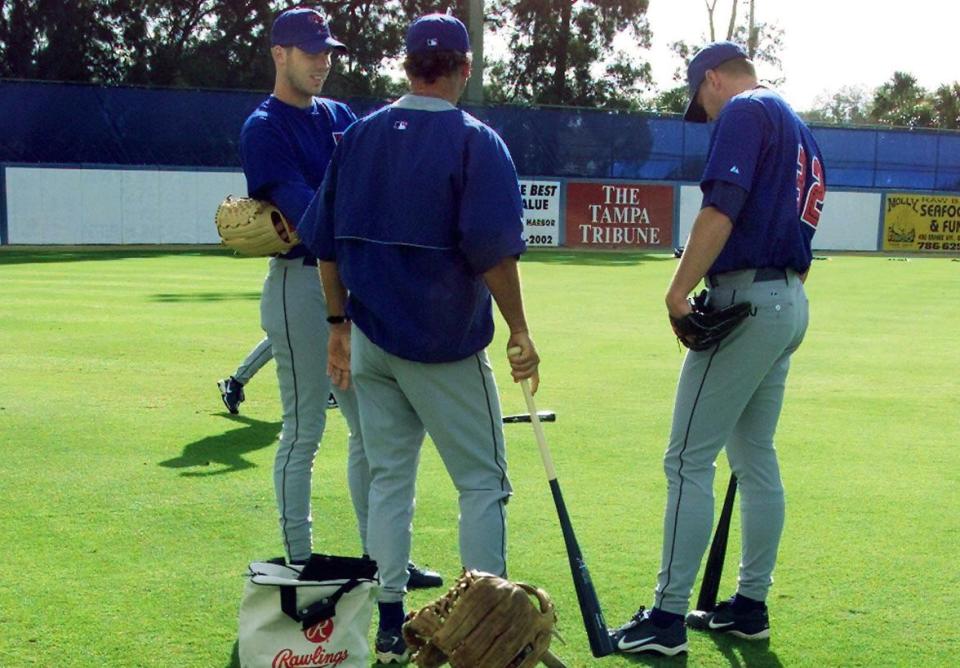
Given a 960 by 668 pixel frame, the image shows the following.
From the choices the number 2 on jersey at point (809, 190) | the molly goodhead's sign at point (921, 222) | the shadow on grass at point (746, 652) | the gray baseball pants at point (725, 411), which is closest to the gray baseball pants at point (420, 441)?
the gray baseball pants at point (725, 411)

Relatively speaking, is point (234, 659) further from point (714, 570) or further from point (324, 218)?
point (714, 570)

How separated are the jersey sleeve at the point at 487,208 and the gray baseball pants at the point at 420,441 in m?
0.40

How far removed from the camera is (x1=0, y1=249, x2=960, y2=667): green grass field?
4289mm

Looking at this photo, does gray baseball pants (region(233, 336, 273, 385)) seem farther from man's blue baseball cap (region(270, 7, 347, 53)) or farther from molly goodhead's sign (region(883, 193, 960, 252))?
molly goodhead's sign (region(883, 193, 960, 252))

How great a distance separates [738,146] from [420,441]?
57.1 inches

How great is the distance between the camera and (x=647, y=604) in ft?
15.0

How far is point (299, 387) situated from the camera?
15.5ft

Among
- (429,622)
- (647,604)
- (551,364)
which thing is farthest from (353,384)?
(551,364)

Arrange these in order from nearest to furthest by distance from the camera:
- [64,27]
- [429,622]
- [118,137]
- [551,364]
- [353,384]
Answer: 1. [429,622]
2. [353,384]
3. [551,364]
4. [118,137]
5. [64,27]

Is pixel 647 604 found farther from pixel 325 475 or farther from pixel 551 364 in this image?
pixel 551 364

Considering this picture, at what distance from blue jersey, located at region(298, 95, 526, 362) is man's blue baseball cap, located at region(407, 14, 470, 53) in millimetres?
163

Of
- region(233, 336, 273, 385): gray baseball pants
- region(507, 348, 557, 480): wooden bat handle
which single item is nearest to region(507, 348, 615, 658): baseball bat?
region(507, 348, 557, 480): wooden bat handle

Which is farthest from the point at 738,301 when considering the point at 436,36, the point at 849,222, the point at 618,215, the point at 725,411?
the point at 849,222

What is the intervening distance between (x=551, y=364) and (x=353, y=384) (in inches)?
270
